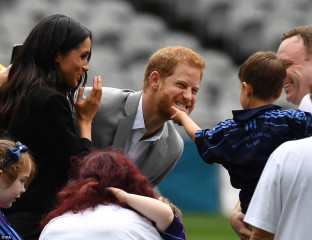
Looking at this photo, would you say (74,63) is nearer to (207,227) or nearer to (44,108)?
(44,108)

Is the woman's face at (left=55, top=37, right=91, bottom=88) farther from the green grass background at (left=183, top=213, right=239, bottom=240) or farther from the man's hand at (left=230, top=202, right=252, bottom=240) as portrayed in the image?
the green grass background at (left=183, top=213, right=239, bottom=240)

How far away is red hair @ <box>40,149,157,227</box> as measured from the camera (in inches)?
127

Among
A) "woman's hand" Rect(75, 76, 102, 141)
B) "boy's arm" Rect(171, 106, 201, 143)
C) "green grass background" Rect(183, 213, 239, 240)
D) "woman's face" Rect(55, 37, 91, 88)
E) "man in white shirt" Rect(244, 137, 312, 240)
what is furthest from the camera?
"green grass background" Rect(183, 213, 239, 240)

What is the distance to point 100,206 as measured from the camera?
10.6 feet

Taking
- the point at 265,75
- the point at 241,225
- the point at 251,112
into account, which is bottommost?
the point at 241,225

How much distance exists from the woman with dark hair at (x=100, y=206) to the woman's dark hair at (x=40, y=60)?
0.70 m

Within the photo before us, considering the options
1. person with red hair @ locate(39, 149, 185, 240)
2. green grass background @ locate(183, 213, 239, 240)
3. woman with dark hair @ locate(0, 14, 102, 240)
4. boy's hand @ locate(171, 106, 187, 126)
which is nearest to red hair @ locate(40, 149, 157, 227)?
person with red hair @ locate(39, 149, 185, 240)

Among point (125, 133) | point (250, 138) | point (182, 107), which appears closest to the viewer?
point (250, 138)

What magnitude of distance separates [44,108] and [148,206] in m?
0.91

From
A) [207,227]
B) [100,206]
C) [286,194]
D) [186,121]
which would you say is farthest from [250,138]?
[207,227]

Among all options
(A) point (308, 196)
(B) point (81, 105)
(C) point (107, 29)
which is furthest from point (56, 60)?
(C) point (107, 29)

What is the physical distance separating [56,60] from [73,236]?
1.17m

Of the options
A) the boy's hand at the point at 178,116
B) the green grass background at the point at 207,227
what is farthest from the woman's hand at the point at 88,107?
the green grass background at the point at 207,227

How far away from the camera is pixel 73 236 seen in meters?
3.16
